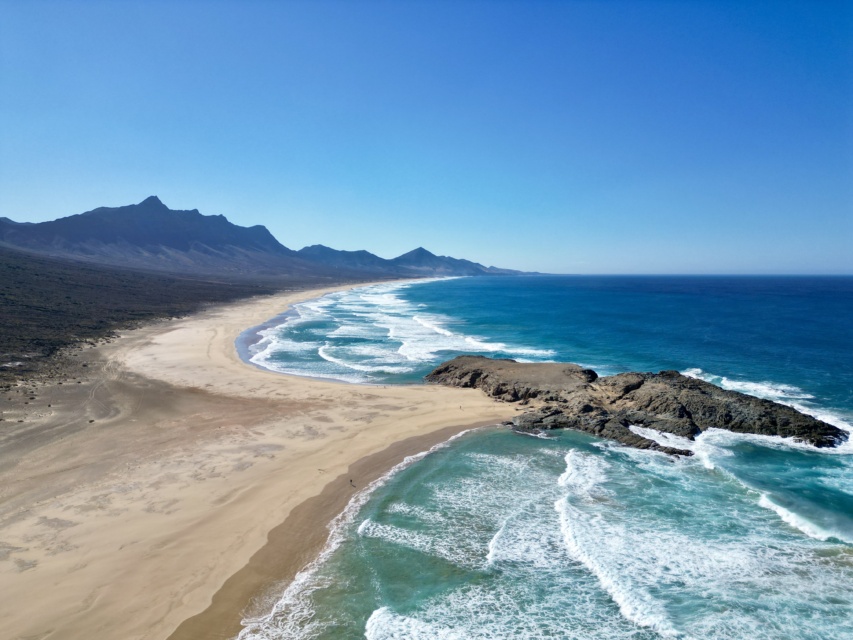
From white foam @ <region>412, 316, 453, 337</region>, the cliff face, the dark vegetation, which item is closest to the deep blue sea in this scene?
the cliff face

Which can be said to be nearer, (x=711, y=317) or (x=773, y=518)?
(x=773, y=518)

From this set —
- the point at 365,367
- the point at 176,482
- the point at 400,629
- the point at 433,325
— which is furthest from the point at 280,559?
the point at 433,325

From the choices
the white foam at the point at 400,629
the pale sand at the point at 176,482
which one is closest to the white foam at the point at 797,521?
the white foam at the point at 400,629

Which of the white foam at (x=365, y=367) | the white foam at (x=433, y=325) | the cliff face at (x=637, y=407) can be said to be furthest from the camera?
the white foam at (x=433, y=325)

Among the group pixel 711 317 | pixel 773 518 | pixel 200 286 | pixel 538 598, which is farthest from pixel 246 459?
pixel 200 286

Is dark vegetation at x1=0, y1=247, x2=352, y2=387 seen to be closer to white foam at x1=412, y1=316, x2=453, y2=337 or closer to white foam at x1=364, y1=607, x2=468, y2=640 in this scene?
white foam at x1=364, y1=607, x2=468, y2=640

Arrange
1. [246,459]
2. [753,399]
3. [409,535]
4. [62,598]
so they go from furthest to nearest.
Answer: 1. [753,399]
2. [246,459]
3. [409,535]
4. [62,598]

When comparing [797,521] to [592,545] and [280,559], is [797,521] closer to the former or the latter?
[592,545]

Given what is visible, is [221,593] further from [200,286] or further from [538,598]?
[200,286]

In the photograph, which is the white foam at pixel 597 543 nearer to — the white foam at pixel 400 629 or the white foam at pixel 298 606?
the white foam at pixel 400 629
